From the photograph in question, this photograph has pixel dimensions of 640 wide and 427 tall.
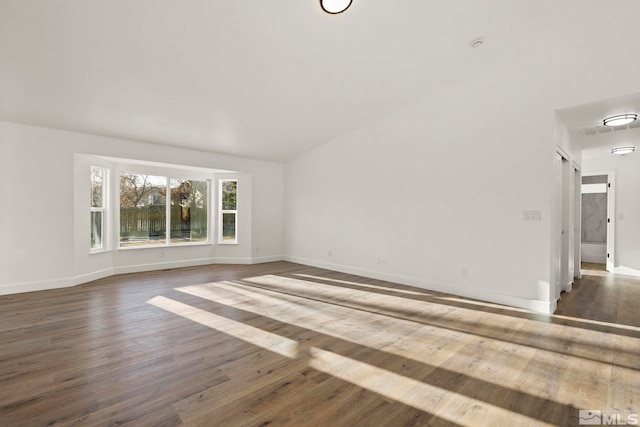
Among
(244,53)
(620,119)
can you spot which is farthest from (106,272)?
(620,119)

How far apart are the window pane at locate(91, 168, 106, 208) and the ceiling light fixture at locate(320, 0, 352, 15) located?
16.5ft

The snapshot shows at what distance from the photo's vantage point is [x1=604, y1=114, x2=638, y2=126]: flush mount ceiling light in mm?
3908

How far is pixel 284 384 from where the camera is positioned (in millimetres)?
2186

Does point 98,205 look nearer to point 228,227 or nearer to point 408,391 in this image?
point 228,227

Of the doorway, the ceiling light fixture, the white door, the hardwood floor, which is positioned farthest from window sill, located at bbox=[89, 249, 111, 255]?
the doorway

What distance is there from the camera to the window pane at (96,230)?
550 centimetres

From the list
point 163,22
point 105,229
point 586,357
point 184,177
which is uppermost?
point 163,22

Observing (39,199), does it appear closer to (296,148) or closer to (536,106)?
(296,148)

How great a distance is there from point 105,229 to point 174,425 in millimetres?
5235

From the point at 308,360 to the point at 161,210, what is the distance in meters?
5.49

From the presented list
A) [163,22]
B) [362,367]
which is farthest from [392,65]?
[362,367]

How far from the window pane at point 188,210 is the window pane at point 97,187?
4.39 ft

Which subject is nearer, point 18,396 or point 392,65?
point 18,396

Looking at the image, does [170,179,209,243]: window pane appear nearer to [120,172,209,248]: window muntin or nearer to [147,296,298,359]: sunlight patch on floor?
[120,172,209,248]: window muntin
